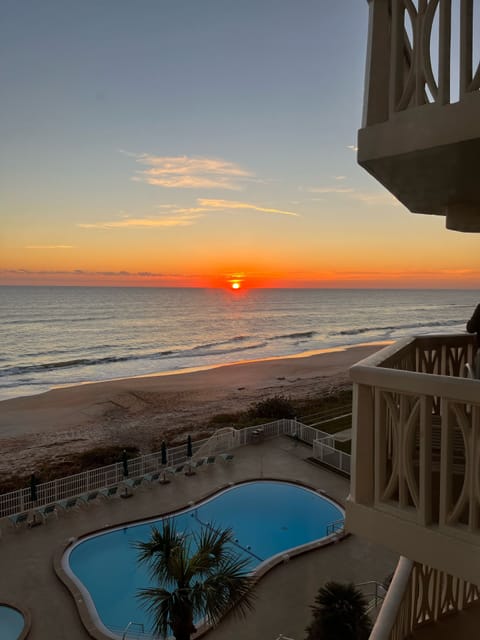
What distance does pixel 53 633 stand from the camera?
8.40m

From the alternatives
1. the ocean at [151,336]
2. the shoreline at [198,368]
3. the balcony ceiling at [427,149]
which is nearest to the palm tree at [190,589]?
the balcony ceiling at [427,149]

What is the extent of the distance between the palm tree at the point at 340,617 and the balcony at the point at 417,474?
193 inches

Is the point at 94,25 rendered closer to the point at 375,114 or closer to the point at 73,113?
the point at 73,113

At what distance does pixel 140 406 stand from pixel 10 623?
1992cm

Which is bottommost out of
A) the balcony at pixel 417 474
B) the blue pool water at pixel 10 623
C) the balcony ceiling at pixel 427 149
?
the blue pool water at pixel 10 623

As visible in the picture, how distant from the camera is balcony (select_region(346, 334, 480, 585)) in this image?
99.0 inches

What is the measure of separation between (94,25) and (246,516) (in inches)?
693

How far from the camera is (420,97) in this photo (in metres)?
2.90

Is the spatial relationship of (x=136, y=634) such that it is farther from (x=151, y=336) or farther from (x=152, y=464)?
(x=151, y=336)

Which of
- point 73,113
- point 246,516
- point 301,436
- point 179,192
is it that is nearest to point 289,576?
point 246,516

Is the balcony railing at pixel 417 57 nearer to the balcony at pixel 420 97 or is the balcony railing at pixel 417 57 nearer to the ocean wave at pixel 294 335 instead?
the balcony at pixel 420 97

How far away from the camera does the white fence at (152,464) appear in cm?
1311

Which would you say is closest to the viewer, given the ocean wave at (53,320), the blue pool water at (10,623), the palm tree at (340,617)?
the palm tree at (340,617)

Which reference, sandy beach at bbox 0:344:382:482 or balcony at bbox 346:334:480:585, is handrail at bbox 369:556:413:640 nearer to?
balcony at bbox 346:334:480:585
